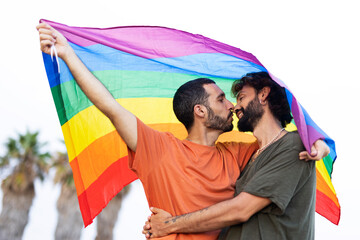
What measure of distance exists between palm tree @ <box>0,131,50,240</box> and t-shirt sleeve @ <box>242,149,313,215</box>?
20061mm

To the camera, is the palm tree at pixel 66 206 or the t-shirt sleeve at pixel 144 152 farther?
the palm tree at pixel 66 206

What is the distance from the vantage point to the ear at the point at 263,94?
3.95 m

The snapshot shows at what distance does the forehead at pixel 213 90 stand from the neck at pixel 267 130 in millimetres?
539

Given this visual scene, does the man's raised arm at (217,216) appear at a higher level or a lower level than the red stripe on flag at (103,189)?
higher

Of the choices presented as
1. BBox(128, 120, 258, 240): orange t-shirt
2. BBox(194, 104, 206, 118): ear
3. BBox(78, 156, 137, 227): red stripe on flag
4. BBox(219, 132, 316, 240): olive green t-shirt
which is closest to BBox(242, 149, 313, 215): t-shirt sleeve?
BBox(219, 132, 316, 240): olive green t-shirt

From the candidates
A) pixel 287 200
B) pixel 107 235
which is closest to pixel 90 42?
pixel 287 200

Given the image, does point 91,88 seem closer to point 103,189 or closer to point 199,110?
point 199,110

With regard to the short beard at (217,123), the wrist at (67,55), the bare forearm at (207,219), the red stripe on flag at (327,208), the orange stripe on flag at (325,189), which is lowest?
the red stripe on flag at (327,208)

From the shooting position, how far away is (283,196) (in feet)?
10.5

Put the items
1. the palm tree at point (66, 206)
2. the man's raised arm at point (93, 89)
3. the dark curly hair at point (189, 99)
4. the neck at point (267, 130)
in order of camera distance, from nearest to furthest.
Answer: the man's raised arm at point (93, 89)
the neck at point (267, 130)
the dark curly hair at point (189, 99)
the palm tree at point (66, 206)

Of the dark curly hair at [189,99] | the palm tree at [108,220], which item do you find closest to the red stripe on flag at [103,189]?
the dark curly hair at [189,99]

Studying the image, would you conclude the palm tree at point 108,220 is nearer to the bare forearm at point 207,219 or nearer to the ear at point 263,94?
the ear at point 263,94

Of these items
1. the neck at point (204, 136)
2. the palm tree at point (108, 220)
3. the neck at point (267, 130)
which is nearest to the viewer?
the neck at point (267, 130)

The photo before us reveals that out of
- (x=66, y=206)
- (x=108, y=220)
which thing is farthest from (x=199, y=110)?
(x=66, y=206)
